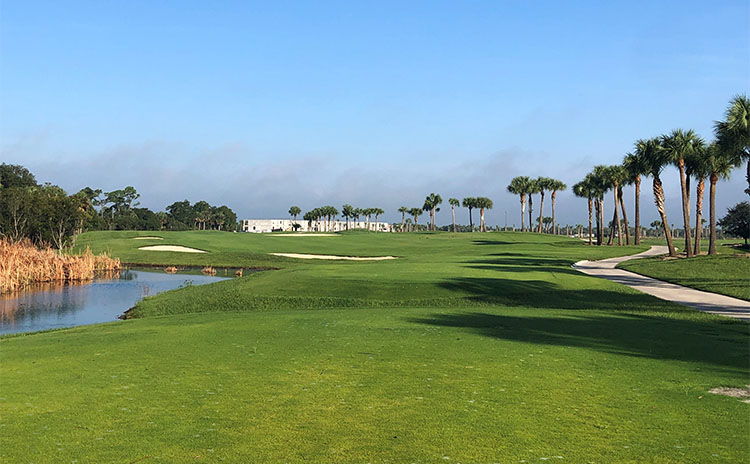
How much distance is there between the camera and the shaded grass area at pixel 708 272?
3010 centimetres

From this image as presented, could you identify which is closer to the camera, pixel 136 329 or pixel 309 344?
pixel 309 344

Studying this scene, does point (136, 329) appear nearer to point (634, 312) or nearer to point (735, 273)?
point (634, 312)

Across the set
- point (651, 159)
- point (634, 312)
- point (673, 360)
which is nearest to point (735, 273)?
point (634, 312)

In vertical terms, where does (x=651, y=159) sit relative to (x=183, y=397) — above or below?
above

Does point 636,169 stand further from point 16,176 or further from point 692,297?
point 16,176

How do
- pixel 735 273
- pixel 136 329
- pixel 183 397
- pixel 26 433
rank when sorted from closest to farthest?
pixel 26 433 → pixel 183 397 → pixel 136 329 → pixel 735 273

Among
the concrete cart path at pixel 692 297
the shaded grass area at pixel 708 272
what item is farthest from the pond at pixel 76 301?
the shaded grass area at pixel 708 272

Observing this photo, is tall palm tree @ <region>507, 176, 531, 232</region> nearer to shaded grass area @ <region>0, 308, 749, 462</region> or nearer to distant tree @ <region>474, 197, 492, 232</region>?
distant tree @ <region>474, 197, 492, 232</region>

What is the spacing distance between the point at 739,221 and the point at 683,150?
33663 mm

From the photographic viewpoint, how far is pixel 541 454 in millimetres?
6836

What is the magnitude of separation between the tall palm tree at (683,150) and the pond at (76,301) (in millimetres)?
40986

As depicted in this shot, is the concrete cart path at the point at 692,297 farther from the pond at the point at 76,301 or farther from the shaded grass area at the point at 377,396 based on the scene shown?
the pond at the point at 76,301

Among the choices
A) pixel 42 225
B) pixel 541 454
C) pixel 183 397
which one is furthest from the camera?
pixel 42 225

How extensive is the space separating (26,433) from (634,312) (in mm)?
19711
